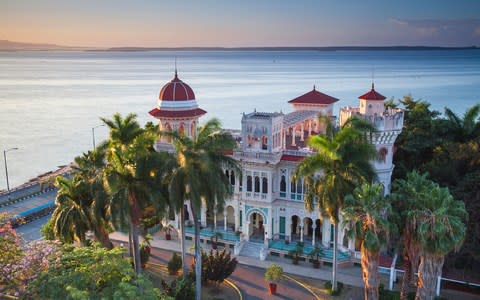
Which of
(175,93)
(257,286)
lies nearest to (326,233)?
(257,286)

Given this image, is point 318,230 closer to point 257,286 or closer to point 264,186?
point 264,186

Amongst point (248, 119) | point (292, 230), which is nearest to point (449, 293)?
point (292, 230)

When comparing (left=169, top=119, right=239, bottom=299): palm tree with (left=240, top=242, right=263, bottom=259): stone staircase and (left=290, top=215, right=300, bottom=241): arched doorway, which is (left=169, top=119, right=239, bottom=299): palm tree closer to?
(left=240, top=242, right=263, bottom=259): stone staircase

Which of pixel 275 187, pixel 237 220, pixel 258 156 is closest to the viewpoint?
pixel 258 156

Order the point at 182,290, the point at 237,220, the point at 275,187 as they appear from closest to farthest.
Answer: the point at 182,290
the point at 275,187
the point at 237,220

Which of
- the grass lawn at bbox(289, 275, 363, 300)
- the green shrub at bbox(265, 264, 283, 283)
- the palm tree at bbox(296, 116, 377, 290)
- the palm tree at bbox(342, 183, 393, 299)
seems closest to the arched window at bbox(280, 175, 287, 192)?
the grass lawn at bbox(289, 275, 363, 300)

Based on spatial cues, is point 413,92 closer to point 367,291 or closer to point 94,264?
point 367,291

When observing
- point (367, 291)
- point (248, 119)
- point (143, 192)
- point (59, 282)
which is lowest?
point (367, 291)
